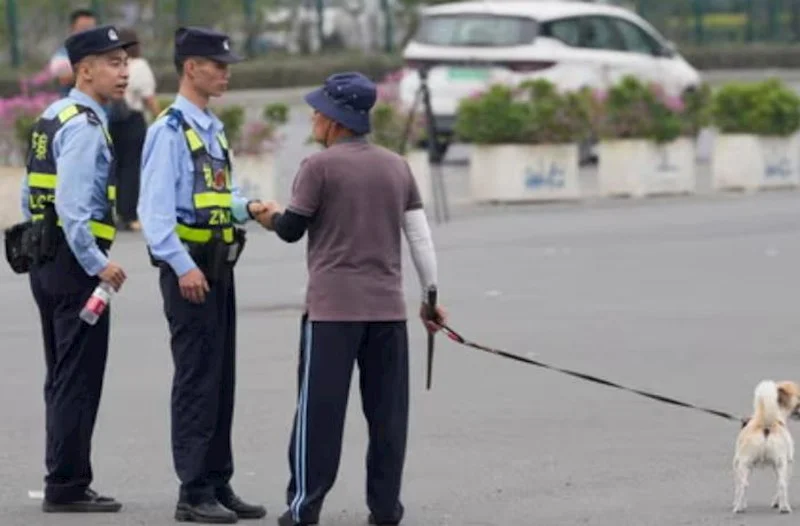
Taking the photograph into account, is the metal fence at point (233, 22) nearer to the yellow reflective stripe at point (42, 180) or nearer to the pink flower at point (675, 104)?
the pink flower at point (675, 104)

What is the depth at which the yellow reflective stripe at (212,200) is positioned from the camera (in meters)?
8.20

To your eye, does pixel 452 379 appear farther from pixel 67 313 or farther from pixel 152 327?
pixel 67 313

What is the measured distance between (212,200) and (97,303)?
0.54m

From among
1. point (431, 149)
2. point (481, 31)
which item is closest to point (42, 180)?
point (431, 149)

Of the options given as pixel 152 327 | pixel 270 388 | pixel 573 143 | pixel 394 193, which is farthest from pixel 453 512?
pixel 573 143

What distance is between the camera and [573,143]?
21.8 m

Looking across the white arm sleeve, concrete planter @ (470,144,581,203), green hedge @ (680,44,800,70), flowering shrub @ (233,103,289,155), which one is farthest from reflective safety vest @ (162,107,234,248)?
green hedge @ (680,44,800,70)

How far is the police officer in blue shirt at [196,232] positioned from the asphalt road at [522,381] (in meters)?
0.39

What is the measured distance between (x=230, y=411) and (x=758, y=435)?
190cm

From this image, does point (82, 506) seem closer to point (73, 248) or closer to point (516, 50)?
point (73, 248)

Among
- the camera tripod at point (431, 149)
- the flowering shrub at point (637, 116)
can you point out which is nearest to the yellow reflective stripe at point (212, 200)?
the camera tripod at point (431, 149)

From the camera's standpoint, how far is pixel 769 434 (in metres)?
8.08

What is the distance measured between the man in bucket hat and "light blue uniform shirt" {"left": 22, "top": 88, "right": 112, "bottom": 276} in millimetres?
640

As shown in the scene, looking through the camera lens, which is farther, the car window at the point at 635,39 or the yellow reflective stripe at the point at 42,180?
the car window at the point at 635,39
